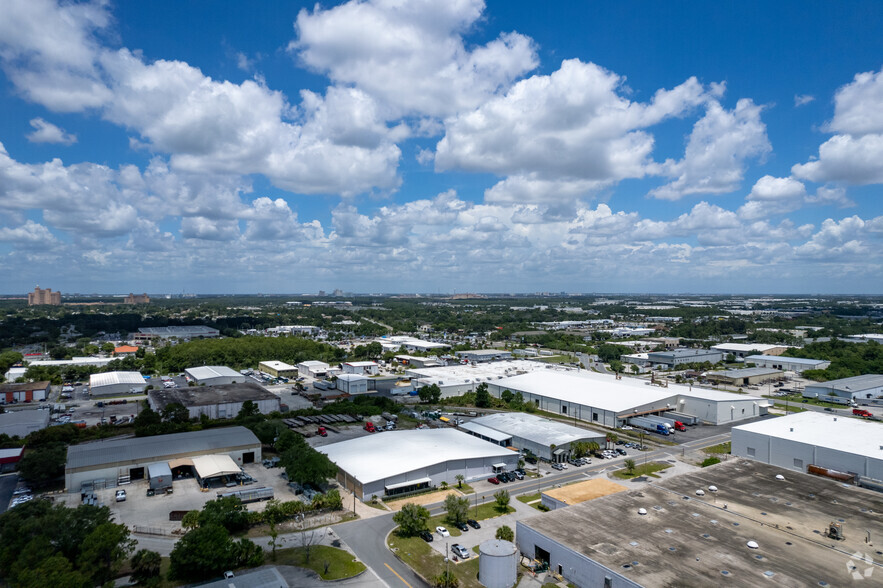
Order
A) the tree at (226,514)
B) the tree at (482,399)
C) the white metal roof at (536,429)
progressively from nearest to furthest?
the tree at (226,514)
the white metal roof at (536,429)
the tree at (482,399)

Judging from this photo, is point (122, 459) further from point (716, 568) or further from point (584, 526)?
point (716, 568)

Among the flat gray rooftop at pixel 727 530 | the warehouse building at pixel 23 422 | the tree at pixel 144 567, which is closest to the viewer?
the flat gray rooftop at pixel 727 530

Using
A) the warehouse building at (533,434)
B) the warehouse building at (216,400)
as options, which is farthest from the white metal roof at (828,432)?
the warehouse building at (216,400)

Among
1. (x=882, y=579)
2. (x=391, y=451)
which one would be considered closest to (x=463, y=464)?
(x=391, y=451)

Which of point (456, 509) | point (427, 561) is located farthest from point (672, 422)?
point (427, 561)

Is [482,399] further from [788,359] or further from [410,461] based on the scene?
[788,359]

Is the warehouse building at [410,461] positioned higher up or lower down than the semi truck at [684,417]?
higher up

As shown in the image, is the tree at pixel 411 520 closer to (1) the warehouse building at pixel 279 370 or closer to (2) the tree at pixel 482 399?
(2) the tree at pixel 482 399
